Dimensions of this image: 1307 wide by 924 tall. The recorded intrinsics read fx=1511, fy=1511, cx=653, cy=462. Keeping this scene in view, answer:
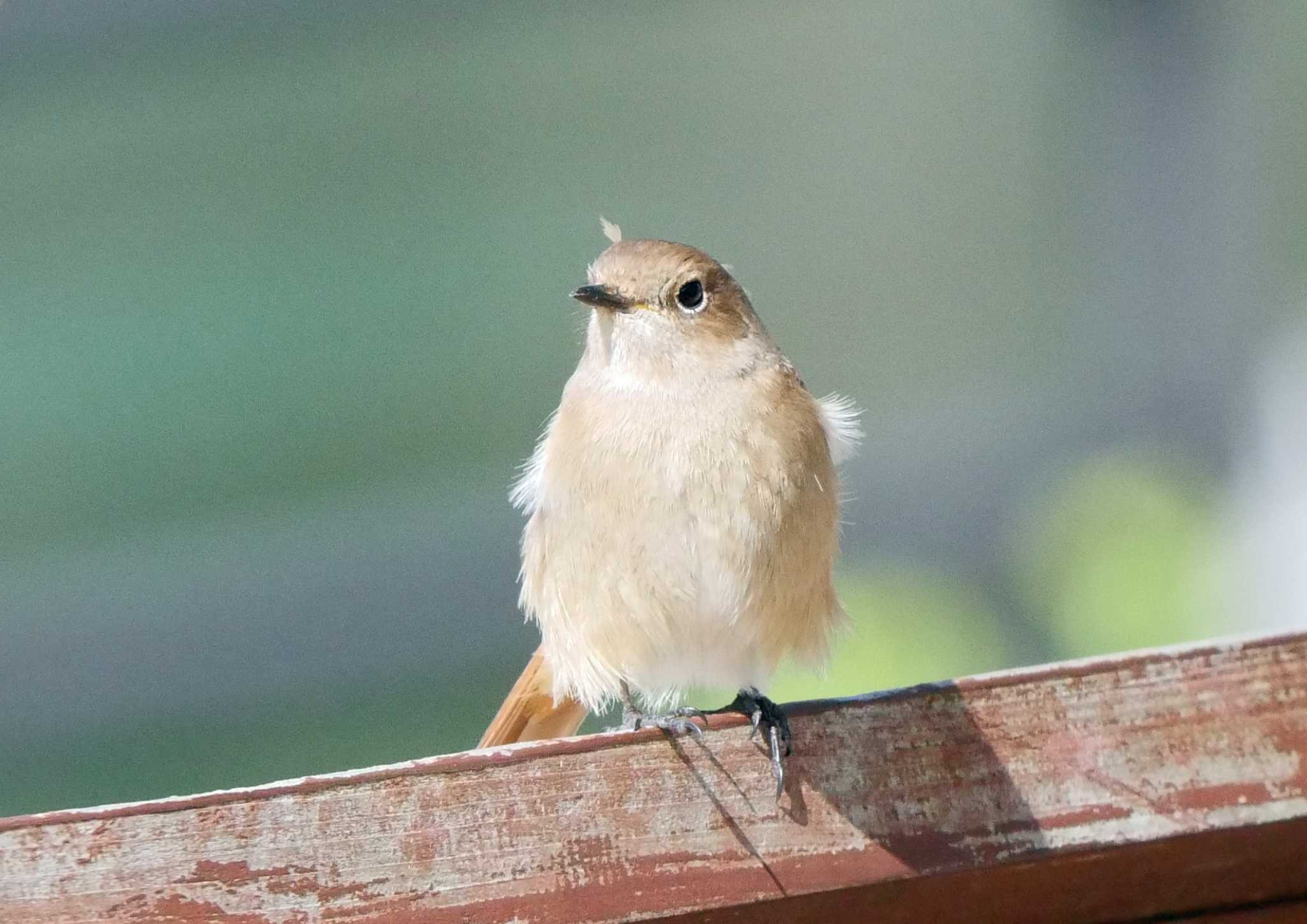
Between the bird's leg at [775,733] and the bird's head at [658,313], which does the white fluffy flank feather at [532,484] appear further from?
the bird's leg at [775,733]

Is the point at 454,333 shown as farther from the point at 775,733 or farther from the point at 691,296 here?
the point at 775,733

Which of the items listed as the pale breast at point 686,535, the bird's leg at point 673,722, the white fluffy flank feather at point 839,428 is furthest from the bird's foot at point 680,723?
the white fluffy flank feather at point 839,428

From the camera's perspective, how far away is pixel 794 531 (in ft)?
8.68

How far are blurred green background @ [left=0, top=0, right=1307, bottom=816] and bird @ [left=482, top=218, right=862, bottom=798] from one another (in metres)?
2.26

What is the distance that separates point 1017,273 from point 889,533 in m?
1.21

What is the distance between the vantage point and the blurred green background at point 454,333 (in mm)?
5426

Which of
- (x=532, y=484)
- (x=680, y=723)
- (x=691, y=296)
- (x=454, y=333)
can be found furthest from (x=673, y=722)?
(x=454, y=333)

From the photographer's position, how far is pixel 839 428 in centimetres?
301

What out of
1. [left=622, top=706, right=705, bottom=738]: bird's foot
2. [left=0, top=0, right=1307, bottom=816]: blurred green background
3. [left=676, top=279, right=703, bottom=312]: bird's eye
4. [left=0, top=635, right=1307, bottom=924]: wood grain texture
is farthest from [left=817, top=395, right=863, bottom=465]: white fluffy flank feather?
[left=0, top=0, right=1307, bottom=816]: blurred green background

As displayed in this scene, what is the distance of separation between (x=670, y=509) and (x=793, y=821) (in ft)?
2.55

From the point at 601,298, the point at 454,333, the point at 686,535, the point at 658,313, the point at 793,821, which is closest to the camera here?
the point at 793,821

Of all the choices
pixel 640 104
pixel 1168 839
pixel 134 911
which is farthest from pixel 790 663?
pixel 640 104

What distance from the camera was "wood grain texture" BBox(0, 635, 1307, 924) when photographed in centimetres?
185

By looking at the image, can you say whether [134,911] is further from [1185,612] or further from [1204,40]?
[1204,40]
